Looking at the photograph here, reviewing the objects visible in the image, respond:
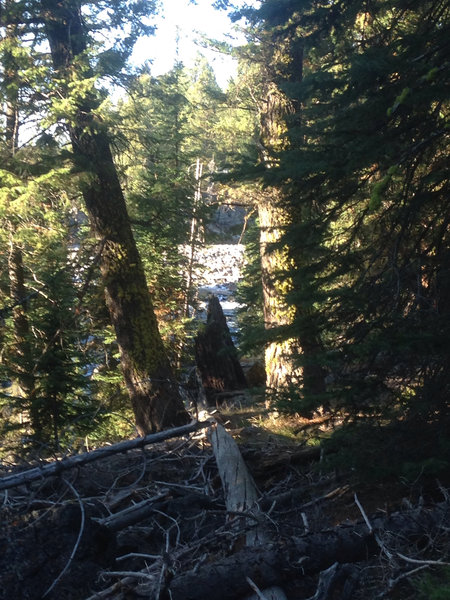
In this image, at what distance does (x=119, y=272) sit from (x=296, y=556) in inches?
268

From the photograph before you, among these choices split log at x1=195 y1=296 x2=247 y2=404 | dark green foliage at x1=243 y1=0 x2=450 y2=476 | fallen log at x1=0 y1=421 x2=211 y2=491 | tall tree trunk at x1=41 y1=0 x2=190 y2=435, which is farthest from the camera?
split log at x1=195 y1=296 x2=247 y2=404

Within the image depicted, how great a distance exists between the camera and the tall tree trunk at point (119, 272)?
29.8ft

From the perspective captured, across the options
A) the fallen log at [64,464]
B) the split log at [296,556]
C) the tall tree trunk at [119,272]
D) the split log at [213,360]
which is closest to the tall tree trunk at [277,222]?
the tall tree trunk at [119,272]

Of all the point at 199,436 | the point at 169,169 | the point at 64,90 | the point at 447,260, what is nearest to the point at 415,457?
the point at 447,260

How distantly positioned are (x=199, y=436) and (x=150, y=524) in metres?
1.58

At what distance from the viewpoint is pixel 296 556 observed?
3096 mm

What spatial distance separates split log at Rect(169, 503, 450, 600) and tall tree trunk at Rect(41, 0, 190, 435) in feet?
19.6

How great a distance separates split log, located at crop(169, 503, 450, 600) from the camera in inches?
115

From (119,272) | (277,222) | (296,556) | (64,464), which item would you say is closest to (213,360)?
(119,272)

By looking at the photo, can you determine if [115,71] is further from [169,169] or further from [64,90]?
[169,169]

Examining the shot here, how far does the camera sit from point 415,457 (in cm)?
385

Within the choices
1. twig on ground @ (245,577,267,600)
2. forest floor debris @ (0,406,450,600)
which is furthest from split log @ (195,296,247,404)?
twig on ground @ (245,577,267,600)

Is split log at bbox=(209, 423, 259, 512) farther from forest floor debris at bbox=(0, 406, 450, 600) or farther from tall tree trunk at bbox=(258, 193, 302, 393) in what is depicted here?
tall tree trunk at bbox=(258, 193, 302, 393)

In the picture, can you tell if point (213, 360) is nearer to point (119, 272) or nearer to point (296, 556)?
point (119, 272)
